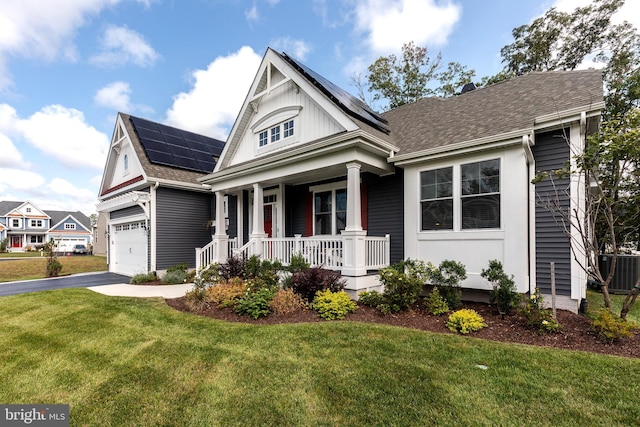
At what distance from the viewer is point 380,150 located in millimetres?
7441

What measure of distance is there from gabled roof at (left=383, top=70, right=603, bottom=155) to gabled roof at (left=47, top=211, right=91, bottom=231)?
5709 centimetres

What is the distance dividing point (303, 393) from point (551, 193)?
19.9 ft

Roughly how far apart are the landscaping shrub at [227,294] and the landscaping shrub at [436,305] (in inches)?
Result: 160

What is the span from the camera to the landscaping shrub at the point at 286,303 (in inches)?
243

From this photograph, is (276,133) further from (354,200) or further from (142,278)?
(142,278)

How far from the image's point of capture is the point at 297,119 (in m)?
9.16

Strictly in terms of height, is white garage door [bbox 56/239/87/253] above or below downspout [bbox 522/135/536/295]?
below

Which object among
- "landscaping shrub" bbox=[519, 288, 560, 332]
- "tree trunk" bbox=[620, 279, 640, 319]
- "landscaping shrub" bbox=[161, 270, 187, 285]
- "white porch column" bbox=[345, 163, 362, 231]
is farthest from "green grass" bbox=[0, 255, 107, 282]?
"tree trunk" bbox=[620, 279, 640, 319]

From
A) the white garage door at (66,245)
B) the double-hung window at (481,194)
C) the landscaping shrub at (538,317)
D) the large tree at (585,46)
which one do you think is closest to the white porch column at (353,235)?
the double-hung window at (481,194)

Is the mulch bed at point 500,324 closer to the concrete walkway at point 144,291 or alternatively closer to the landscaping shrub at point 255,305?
the landscaping shrub at point 255,305

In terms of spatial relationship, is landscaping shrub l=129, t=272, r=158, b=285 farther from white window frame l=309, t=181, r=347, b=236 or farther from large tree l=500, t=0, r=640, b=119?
large tree l=500, t=0, r=640, b=119

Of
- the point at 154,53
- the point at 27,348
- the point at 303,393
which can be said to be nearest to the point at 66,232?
the point at 154,53

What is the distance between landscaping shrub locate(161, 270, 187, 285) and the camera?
11120mm

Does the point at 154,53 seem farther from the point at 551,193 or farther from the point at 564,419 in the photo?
the point at 564,419
